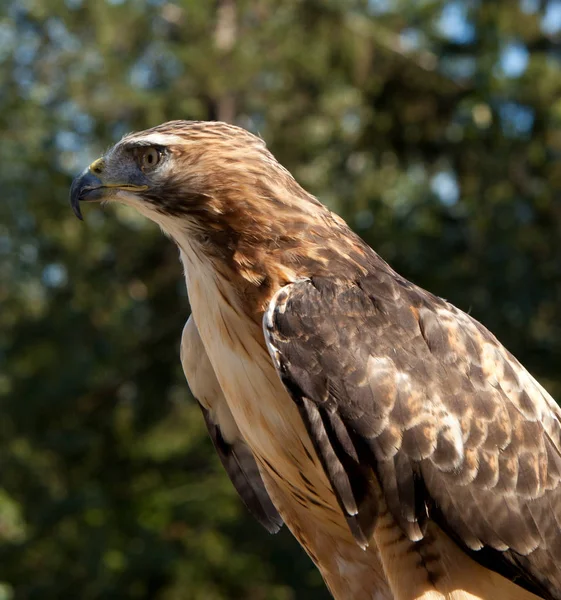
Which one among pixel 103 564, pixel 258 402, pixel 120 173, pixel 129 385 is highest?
pixel 120 173

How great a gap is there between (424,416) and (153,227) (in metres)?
9.23

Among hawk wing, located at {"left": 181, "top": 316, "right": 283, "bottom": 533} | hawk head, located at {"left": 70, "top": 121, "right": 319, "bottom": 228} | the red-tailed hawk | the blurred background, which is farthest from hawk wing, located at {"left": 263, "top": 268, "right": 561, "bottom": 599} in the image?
the blurred background

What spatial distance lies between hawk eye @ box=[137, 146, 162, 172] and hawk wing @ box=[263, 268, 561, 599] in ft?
2.28

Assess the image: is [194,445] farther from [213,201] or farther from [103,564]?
[213,201]

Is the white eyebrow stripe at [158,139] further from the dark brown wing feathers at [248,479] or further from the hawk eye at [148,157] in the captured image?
the dark brown wing feathers at [248,479]

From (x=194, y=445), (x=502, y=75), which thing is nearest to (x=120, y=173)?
(x=502, y=75)

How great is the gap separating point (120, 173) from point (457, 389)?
56.6 inches

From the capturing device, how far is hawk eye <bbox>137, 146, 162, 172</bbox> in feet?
11.3

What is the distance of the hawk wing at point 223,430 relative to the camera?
147 inches

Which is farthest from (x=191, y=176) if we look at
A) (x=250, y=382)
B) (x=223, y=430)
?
(x=223, y=430)

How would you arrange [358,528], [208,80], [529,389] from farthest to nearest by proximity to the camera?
[208,80] < [529,389] < [358,528]

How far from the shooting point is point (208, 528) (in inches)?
461

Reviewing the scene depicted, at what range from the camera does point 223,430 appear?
12.6 feet

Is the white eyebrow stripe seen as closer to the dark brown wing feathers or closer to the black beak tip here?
the black beak tip
